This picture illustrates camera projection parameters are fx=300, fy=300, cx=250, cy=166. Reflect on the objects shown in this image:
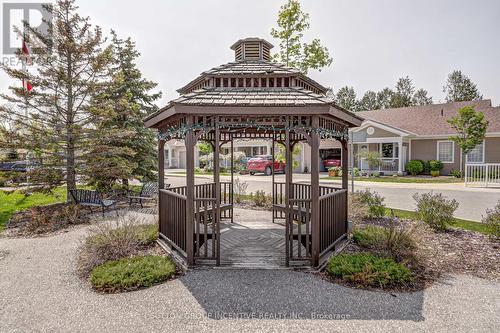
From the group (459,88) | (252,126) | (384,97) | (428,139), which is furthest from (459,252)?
(384,97)

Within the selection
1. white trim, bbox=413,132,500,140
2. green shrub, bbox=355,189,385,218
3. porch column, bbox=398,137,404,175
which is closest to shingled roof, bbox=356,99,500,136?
white trim, bbox=413,132,500,140

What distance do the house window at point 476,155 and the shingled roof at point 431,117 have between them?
1340 mm

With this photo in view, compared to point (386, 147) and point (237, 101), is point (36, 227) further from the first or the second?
point (386, 147)

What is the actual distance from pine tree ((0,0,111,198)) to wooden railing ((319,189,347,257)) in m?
9.75

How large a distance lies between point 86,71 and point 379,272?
1258 centimetres

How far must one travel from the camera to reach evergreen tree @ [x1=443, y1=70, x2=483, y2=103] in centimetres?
4962

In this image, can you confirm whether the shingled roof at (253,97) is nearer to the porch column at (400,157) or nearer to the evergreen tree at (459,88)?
the porch column at (400,157)

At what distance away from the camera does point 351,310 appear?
4.07 m

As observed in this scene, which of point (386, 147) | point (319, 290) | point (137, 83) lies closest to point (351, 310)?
point (319, 290)

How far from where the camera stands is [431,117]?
25688 millimetres

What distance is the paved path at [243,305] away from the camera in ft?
12.2

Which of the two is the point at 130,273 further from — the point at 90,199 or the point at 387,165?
the point at 387,165

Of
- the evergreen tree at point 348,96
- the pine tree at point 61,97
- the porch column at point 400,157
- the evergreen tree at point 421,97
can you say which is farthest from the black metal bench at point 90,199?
the evergreen tree at point 421,97

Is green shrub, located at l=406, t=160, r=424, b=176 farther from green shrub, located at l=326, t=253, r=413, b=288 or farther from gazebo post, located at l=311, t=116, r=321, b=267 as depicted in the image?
gazebo post, located at l=311, t=116, r=321, b=267
